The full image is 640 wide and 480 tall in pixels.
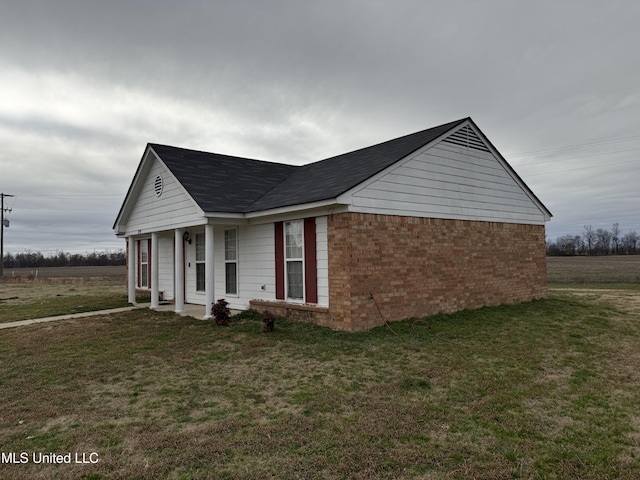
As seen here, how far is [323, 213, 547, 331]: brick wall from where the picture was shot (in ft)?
30.1

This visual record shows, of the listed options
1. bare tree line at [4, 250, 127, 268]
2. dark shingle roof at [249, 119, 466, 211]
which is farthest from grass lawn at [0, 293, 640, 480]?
bare tree line at [4, 250, 127, 268]

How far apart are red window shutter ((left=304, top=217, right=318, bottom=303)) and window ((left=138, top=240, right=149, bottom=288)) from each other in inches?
424

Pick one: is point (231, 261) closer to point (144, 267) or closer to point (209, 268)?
point (209, 268)

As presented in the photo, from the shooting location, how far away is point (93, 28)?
10.6 m

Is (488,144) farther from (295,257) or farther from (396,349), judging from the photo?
(396,349)

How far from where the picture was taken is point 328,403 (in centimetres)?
512

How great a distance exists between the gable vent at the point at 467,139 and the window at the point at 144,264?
1332 cm

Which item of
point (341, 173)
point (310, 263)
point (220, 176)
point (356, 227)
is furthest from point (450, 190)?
point (220, 176)

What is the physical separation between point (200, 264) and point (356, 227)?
733 centimetres

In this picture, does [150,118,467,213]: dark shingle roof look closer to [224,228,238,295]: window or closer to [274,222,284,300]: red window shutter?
[274,222,284,300]: red window shutter

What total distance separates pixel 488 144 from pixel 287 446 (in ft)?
38.6

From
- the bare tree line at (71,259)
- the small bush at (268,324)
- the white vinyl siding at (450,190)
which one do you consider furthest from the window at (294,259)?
the bare tree line at (71,259)

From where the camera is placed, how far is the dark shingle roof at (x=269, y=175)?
412 inches

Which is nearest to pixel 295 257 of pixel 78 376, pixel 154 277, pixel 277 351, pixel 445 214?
pixel 277 351
